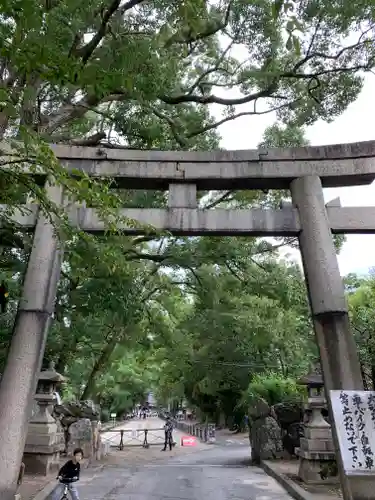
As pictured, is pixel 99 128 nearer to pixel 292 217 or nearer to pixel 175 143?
pixel 175 143

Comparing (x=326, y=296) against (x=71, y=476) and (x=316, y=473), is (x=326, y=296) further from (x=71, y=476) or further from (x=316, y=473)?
(x=71, y=476)

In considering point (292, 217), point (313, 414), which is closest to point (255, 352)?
point (313, 414)

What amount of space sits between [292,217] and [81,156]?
3892 millimetres

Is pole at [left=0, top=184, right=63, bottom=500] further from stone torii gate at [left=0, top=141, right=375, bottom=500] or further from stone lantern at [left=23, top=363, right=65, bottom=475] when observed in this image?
stone lantern at [left=23, top=363, right=65, bottom=475]

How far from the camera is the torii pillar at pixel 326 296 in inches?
236

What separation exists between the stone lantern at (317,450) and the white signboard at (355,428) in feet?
12.8

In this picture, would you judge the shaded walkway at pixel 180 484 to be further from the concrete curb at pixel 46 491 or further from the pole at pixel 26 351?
the pole at pixel 26 351

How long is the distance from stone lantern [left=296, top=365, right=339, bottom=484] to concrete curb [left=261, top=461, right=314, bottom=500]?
0.39m

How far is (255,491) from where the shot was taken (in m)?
9.20

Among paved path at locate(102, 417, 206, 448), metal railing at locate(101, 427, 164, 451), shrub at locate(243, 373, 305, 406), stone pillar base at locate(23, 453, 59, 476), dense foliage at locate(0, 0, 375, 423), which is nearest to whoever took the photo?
dense foliage at locate(0, 0, 375, 423)

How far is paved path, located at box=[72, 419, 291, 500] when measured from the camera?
28.5 feet

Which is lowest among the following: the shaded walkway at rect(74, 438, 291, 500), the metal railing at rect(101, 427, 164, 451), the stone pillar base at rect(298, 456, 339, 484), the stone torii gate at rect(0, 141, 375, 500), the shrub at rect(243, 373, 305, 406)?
the shaded walkway at rect(74, 438, 291, 500)

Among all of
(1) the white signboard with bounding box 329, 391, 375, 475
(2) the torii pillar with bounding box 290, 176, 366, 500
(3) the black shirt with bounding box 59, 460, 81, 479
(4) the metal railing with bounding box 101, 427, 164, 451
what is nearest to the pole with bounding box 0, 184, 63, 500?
(3) the black shirt with bounding box 59, 460, 81, 479

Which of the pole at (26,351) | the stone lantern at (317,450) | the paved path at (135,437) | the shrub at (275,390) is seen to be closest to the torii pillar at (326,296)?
the stone lantern at (317,450)
